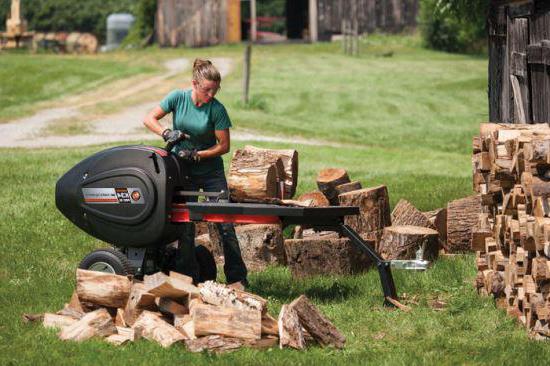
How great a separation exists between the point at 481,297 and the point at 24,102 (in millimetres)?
24175

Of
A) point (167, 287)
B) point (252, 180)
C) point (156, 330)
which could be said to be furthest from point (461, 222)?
point (156, 330)

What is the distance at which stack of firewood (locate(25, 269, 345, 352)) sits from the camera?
7758mm

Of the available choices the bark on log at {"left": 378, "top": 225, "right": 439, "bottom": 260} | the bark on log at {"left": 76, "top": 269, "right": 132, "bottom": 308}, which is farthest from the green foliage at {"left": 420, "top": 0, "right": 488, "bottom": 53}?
the bark on log at {"left": 76, "top": 269, "right": 132, "bottom": 308}

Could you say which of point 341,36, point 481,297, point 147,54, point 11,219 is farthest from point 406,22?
point 481,297

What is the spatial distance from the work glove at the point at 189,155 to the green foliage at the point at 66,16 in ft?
177

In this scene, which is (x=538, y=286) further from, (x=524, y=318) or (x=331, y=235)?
(x=331, y=235)

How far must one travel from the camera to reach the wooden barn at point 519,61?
13797mm

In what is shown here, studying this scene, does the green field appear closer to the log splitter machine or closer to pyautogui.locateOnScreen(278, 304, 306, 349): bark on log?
pyautogui.locateOnScreen(278, 304, 306, 349): bark on log

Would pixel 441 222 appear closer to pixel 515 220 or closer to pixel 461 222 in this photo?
pixel 461 222

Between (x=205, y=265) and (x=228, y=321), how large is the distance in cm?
221

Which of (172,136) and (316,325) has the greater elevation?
(172,136)

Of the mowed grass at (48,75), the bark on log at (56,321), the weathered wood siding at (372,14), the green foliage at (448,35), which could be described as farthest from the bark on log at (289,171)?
the weathered wood siding at (372,14)

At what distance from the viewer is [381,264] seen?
29.2 ft

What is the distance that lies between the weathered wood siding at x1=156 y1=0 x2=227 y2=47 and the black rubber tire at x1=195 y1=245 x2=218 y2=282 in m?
36.5
